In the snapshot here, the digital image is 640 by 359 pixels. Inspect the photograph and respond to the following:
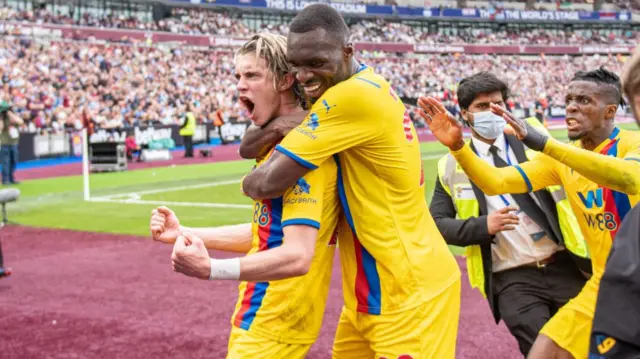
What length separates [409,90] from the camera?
6184 centimetres

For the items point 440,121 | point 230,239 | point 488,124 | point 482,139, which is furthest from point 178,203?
point 440,121

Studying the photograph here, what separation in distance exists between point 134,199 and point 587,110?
14.4 metres

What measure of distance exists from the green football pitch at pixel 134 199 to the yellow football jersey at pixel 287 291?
1012cm

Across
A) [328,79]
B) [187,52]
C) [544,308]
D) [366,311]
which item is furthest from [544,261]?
[187,52]

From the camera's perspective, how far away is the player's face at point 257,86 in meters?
3.47

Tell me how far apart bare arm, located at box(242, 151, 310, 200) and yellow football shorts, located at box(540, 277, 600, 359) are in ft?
6.13

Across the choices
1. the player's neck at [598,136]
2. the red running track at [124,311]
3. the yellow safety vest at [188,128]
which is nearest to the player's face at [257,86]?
the player's neck at [598,136]

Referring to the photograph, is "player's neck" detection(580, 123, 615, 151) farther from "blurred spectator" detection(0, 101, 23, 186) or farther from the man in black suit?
"blurred spectator" detection(0, 101, 23, 186)

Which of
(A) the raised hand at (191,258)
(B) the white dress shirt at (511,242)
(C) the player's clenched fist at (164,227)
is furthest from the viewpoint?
(B) the white dress shirt at (511,242)

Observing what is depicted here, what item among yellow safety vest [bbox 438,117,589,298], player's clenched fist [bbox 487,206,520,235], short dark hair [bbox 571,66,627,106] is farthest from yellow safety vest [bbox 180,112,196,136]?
short dark hair [bbox 571,66,627,106]

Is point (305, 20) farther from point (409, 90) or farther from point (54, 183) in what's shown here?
point (409, 90)

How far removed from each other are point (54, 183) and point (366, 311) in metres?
19.4

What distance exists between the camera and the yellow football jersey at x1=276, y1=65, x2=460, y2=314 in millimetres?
3119

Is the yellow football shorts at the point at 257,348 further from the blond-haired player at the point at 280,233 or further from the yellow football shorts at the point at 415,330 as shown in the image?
the yellow football shorts at the point at 415,330
